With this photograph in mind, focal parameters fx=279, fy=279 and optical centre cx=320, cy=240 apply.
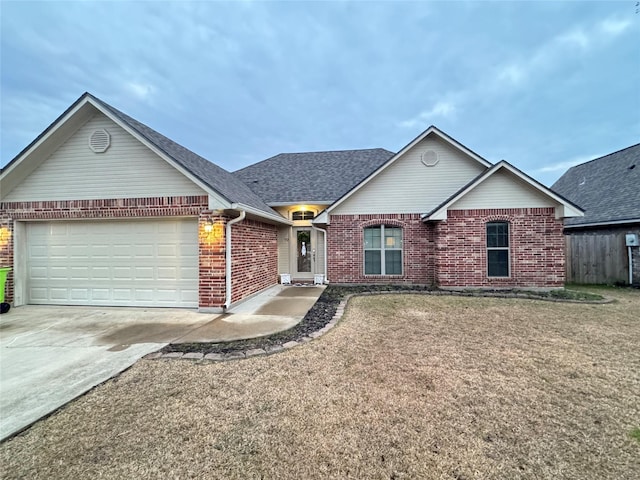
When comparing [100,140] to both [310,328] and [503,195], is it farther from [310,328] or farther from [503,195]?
[503,195]

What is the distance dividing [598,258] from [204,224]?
14370mm

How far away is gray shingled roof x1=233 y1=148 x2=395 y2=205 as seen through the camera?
1249 cm

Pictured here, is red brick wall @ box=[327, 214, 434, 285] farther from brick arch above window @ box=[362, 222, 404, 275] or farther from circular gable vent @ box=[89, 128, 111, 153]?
circular gable vent @ box=[89, 128, 111, 153]

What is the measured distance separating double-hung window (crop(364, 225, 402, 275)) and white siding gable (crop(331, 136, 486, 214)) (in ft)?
2.51

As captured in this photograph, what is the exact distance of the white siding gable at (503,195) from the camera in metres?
9.10

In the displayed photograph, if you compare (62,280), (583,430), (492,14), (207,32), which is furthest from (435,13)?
(62,280)

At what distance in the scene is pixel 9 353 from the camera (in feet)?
14.6

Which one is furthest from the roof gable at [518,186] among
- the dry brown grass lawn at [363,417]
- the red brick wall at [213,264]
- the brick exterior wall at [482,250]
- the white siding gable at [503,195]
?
the red brick wall at [213,264]

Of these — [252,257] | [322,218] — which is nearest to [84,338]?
[252,257]

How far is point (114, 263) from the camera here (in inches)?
297

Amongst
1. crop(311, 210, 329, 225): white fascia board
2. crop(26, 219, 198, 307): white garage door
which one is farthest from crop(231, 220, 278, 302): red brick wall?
crop(311, 210, 329, 225): white fascia board

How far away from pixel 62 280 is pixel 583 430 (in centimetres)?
1082

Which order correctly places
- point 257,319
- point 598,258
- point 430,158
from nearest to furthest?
point 257,319
point 430,158
point 598,258

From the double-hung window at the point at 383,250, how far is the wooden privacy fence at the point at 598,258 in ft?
24.1
